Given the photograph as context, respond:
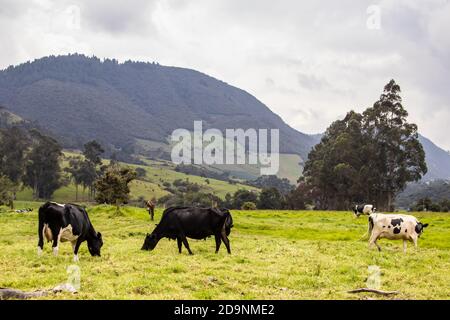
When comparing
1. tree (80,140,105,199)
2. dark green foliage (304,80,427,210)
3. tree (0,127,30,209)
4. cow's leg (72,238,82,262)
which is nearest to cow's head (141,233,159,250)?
cow's leg (72,238,82,262)

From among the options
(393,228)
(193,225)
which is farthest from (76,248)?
(393,228)

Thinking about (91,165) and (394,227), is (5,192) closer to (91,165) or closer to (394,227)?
(91,165)

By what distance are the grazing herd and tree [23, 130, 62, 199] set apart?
119m

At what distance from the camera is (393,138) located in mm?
77125

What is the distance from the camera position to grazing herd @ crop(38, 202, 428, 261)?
18203 millimetres

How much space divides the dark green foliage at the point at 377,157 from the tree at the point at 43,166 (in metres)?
81.5

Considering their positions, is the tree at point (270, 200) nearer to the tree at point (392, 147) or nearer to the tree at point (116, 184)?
the tree at point (392, 147)

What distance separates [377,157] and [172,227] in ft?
215

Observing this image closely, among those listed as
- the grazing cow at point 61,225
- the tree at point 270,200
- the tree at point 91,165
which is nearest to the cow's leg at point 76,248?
the grazing cow at point 61,225

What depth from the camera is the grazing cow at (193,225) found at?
21.3 meters

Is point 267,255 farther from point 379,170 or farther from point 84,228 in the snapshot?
point 379,170

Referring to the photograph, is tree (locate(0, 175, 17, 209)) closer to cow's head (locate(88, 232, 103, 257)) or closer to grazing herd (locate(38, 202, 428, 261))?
grazing herd (locate(38, 202, 428, 261))
